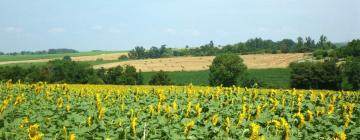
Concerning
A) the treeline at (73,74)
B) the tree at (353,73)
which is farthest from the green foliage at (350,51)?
the treeline at (73,74)

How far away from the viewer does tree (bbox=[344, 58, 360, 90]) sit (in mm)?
71750

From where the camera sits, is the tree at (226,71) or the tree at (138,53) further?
the tree at (138,53)

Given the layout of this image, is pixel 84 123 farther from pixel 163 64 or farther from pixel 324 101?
pixel 163 64

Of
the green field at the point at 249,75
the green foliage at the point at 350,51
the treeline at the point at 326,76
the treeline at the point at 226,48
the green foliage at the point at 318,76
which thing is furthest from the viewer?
the treeline at the point at 226,48

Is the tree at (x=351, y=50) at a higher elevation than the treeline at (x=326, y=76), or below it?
higher

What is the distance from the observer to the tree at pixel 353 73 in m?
71.8

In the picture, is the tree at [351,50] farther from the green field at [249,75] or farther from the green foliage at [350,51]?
the green field at [249,75]

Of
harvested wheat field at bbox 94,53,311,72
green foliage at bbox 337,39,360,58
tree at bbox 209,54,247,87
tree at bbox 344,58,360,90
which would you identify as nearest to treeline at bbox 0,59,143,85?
tree at bbox 209,54,247,87

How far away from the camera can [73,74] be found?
81562 millimetres

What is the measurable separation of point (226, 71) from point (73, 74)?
92.4 feet

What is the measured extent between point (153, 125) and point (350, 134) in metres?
3.39

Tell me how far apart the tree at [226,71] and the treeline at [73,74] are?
13.7 metres

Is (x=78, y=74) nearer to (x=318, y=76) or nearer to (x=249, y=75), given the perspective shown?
(x=249, y=75)

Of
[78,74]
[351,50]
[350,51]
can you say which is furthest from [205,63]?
[78,74]
